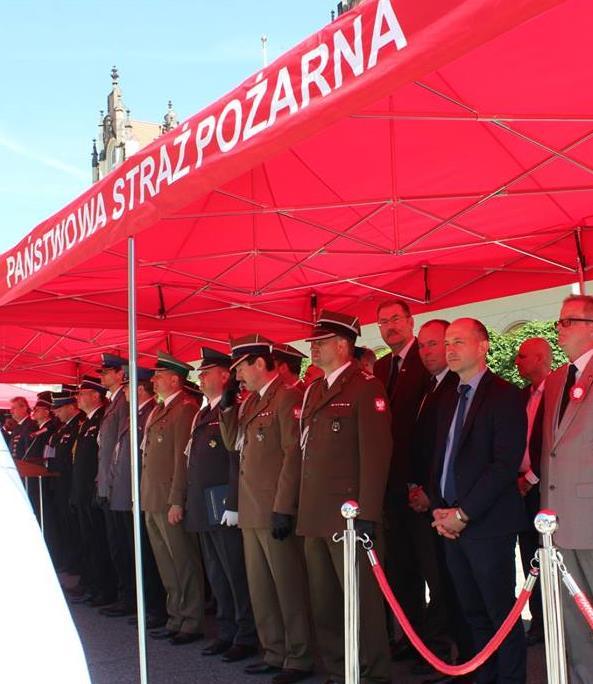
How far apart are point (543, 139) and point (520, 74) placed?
2.62 ft

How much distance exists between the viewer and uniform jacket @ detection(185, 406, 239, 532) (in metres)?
6.21

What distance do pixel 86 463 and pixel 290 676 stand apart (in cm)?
378

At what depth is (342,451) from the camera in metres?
4.90

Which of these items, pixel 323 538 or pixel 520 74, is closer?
pixel 520 74

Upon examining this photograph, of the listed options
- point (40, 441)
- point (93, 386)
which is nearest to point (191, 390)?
point (93, 386)

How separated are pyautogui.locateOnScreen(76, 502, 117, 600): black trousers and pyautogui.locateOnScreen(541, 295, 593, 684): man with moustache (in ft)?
15.7

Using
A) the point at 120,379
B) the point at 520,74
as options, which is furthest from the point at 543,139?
the point at 120,379

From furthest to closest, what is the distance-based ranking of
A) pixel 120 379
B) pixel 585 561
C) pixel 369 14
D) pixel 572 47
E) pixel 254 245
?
pixel 120 379 → pixel 254 245 → pixel 585 561 → pixel 572 47 → pixel 369 14

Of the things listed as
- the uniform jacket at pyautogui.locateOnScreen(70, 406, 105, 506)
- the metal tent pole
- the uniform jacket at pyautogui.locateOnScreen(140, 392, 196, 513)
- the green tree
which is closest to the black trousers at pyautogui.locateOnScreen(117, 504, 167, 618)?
the uniform jacket at pyautogui.locateOnScreen(140, 392, 196, 513)

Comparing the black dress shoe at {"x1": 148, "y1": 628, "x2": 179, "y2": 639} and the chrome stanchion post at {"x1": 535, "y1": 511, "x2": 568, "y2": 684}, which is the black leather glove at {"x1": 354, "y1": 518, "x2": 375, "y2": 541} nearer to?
the chrome stanchion post at {"x1": 535, "y1": 511, "x2": 568, "y2": 684}

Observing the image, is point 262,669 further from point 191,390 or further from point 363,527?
point 191,390

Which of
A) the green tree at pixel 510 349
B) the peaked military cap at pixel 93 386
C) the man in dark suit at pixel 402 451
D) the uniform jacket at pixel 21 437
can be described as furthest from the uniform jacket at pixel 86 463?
the green tree at pixel 510 349

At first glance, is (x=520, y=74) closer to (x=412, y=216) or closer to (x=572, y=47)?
(x=572, y=47)

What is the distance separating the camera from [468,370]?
4.50 m
